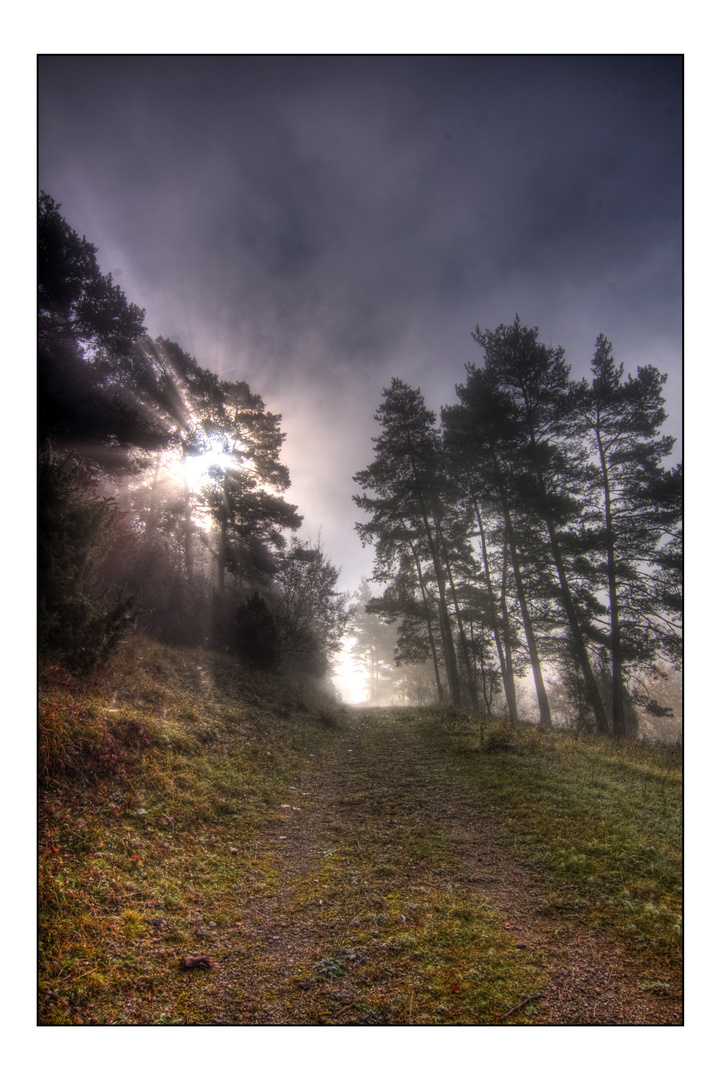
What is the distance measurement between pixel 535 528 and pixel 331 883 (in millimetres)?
14103

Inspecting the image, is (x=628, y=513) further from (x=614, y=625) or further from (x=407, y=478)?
(x=407, y=478)

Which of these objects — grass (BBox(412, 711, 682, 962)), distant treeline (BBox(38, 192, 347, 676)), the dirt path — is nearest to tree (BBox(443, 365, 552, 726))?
grass (BBox(412, 711, 682, 962))

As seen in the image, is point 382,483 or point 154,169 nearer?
point 154,169

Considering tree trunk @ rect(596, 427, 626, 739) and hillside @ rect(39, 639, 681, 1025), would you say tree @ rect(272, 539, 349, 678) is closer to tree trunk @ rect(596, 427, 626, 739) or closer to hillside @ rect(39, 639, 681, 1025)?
hillside @ rect(39, 639, 681, 1025)

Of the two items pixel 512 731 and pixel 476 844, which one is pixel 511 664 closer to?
pixel 512 731

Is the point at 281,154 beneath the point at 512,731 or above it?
above

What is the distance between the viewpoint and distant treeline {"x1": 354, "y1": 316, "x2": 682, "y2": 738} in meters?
12.1

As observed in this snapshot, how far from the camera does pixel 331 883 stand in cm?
416

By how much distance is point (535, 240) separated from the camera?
775 centimetres

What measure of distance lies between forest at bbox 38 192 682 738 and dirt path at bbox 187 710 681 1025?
470 cm

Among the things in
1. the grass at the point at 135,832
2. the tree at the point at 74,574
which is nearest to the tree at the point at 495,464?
the grass at the point at 135,832

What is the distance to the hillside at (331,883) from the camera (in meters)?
2.71
